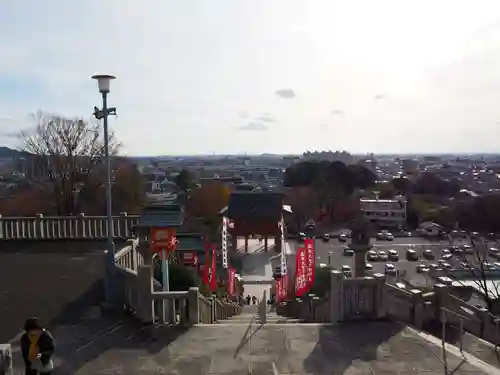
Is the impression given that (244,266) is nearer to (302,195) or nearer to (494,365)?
(302,195)

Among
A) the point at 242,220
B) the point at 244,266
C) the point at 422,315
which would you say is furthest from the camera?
the point at 242,220

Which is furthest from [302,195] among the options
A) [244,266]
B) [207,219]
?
[244,266]

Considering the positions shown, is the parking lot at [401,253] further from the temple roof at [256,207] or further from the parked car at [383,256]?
the temple roof at [256,207]

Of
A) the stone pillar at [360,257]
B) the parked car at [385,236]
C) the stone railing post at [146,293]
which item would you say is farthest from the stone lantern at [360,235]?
the parked car at [385,236]

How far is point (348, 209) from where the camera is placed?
239ft

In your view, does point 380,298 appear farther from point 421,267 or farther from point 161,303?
point 421,267

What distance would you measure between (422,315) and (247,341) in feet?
10.4

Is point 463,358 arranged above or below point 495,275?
above

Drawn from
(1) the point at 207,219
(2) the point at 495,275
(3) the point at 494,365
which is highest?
(3) the point at 494,365

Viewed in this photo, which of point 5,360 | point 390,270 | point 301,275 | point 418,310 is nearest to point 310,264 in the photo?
point 301,275

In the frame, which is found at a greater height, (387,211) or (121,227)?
(121,227)

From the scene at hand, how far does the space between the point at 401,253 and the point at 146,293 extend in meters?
56.9

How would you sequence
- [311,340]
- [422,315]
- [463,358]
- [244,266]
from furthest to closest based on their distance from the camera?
[244,266], [422,315], [311,340], [463,358]

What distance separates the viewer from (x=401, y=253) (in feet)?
203
